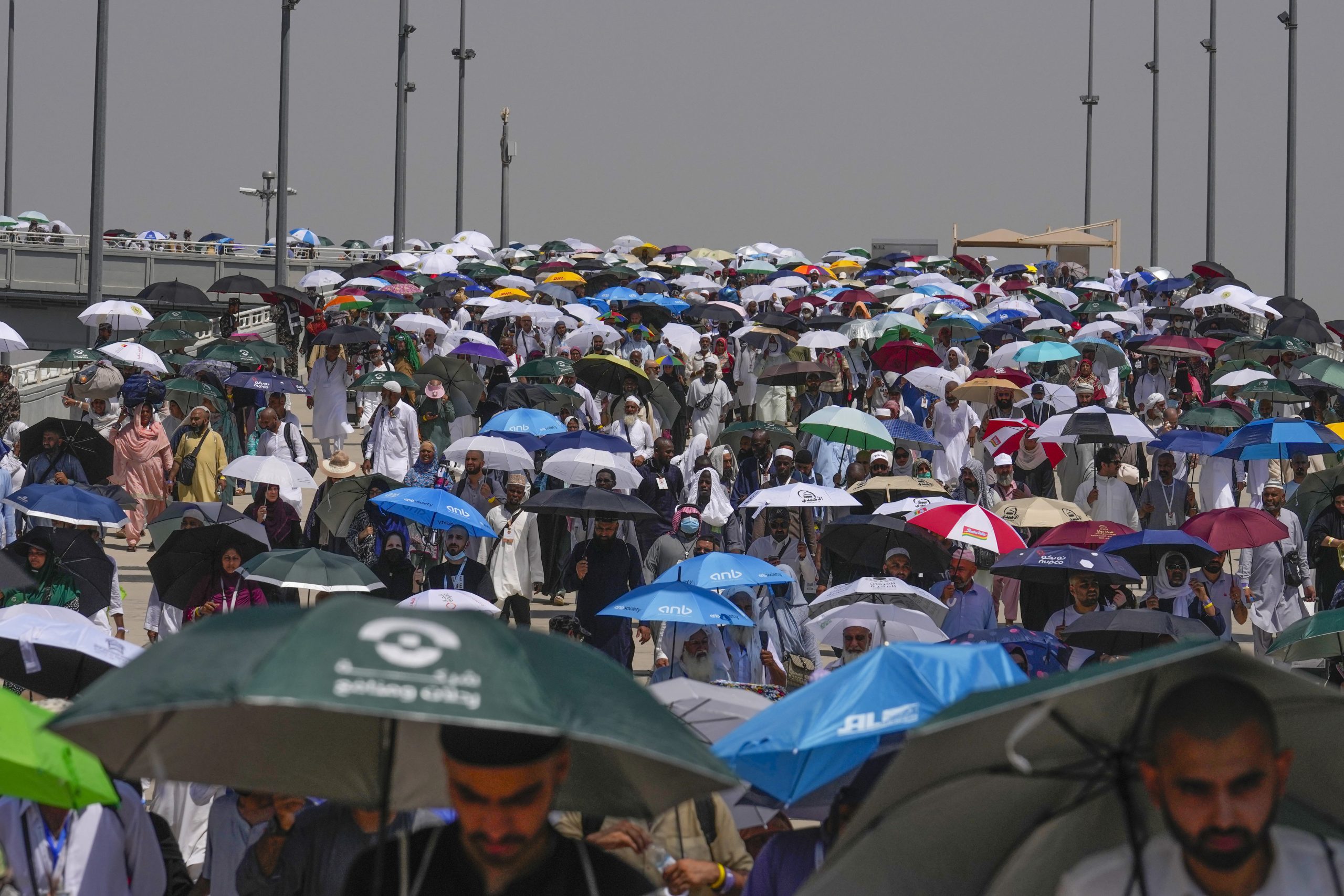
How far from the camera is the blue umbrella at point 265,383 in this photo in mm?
18984

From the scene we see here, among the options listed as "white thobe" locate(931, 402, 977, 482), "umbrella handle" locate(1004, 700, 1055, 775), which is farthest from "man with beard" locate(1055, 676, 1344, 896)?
"white thobe" locate(931, 402, 977, 482)

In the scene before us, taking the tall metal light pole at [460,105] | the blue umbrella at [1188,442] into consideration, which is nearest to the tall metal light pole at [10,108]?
the tall metal light pole at [460,105]

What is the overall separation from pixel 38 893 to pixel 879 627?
5.48 metres

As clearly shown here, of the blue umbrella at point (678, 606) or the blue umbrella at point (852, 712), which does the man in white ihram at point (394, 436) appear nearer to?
the blue umbrella at point (678, 606)

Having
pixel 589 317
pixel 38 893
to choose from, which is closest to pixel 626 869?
pixel 38 893

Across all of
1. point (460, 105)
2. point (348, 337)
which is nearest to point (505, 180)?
point (460, 105)

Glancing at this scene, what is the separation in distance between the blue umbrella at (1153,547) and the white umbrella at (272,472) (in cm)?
620

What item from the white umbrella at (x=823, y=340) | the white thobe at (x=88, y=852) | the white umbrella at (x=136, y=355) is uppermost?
the white umbrella at (x=823, y=340)

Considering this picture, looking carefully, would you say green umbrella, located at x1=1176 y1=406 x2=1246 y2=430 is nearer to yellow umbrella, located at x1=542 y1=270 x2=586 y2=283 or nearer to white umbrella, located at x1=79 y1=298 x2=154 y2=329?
white umbrella, located at x1=79 y1=298 x2=154 y2=329

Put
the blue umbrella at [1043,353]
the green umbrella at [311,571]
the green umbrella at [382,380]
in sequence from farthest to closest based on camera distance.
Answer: the blue umbrella at [1043,353] < the green umbrella at [382,380] < the green umbrella at [311,571]

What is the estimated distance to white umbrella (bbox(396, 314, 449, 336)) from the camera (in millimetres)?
24219

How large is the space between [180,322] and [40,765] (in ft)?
76.9

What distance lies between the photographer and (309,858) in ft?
17.6

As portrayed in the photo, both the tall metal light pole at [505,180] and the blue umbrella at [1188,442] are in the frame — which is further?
the tall metal light pole at [505,180]
